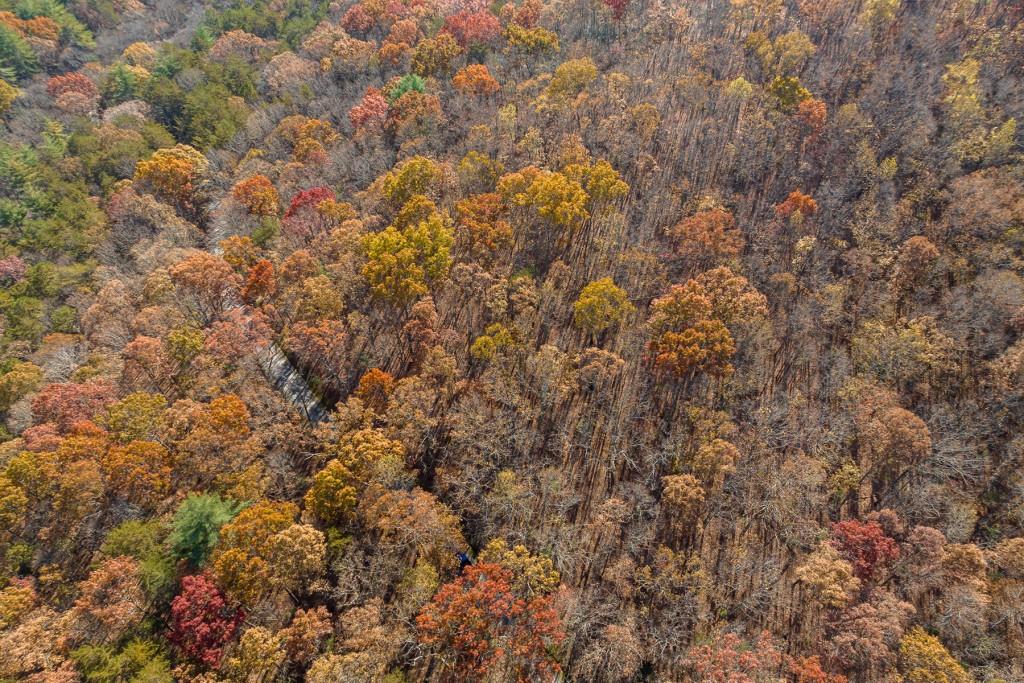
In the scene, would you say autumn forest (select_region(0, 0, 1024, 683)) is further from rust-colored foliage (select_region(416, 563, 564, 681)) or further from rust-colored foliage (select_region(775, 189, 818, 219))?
rust-colored foliage (select_region(775, 189, 818, 219))

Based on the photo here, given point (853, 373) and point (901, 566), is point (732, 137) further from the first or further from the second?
point (901, 566)

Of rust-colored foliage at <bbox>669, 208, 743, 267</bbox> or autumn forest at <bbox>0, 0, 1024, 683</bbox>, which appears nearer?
autumn forest at <bbox>0, 0, 1024, 683</bbox>

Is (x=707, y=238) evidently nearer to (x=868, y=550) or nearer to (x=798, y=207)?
(x=798, y=207)

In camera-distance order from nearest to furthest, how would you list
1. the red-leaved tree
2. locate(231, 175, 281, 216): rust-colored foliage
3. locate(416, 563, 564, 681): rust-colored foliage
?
1. locate(416, 563, 564, 681): rust-colored foliage
2. the red-leaved tree
3. locate(231, 175, 281, 216): rust-colored foliage

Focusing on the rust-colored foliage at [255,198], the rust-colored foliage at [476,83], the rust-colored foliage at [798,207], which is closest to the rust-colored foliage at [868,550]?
the rust-colored foliage at [798,207]

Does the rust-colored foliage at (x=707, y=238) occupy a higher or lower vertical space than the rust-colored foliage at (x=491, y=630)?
higher

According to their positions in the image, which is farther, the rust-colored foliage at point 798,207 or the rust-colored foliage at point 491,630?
the rust-colored foliage at point 798,207

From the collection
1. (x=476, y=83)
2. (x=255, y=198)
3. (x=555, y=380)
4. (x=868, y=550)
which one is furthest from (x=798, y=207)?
(x=255, y=198)

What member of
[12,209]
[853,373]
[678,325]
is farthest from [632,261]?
[12,209]

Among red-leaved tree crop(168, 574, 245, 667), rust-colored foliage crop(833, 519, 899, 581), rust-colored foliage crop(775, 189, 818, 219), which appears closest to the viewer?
red-leaved tree crop(168, 574, 245, 667)

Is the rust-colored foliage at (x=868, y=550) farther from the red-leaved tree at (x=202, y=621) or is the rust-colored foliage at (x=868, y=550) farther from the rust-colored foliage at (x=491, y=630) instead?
the red-leaved tree at (x=202, y=621)

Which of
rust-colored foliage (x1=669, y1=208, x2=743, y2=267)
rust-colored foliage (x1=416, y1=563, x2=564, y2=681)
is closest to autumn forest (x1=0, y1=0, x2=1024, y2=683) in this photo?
rust-colored foliage (x1=416, y1=563, x2=564, y2=681)
